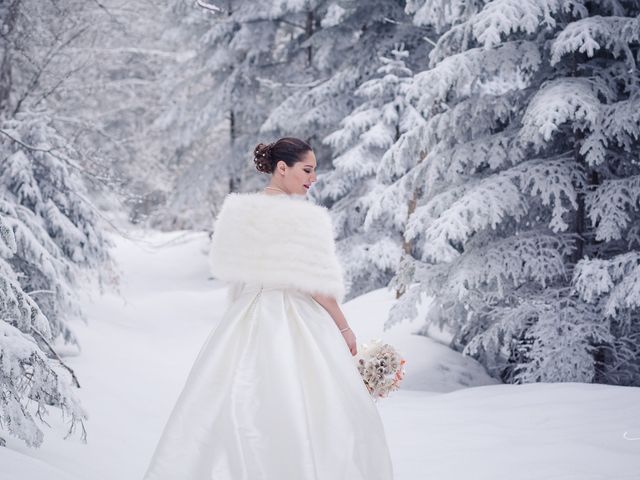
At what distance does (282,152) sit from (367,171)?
1016 cm

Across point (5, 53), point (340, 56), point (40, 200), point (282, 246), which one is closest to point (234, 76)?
point (340, 56)

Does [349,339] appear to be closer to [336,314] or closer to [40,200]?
[336,314]

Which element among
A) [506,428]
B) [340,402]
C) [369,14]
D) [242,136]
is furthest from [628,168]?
[242,136]

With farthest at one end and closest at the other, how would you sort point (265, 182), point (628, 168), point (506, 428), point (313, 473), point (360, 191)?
point (265, 182) < point (360, 191) < point (628, 168) < point (506, 428) < point (313, 473)

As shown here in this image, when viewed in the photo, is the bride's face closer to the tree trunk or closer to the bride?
the bride

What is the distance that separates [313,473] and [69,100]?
16.9 metres

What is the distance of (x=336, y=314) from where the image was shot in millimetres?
4262

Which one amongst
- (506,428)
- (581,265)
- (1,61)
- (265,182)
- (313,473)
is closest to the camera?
(313,473)

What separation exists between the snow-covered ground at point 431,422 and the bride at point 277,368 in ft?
3.51

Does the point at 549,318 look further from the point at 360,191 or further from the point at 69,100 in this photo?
the point at 69,100

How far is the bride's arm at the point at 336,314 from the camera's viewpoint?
165 inches

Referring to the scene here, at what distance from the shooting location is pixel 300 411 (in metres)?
3.85

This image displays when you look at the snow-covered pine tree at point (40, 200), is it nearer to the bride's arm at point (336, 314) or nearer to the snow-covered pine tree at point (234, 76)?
the bride's arm at point (336, 314)

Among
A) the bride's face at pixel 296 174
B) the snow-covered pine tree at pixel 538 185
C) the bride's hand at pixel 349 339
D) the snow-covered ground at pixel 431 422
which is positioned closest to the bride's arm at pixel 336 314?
the bride's hand at pixel 349 339
